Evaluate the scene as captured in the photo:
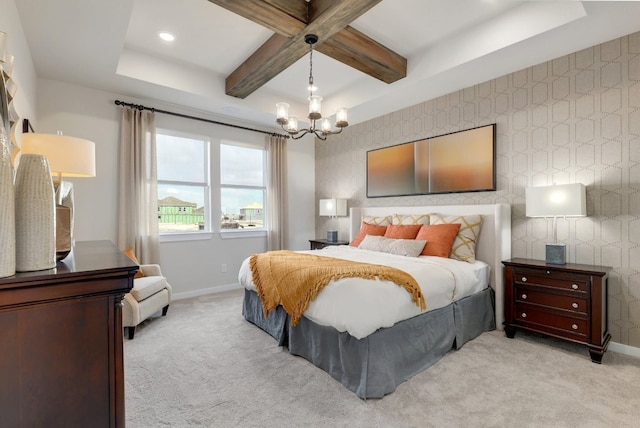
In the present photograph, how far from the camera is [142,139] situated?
12.6 feet

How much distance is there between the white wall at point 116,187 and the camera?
135 inches

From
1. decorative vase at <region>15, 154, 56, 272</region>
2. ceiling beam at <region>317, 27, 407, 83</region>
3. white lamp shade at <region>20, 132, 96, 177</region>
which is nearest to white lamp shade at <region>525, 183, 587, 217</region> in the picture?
ceiling beam at <region>317, 27, 407, 83</region>

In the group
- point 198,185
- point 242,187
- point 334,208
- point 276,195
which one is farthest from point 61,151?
point 334,208

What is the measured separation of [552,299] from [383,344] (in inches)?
68.1

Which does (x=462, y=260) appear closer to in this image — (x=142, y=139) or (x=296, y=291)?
(x=296, y=291)

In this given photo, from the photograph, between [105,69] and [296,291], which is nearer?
[296,291]

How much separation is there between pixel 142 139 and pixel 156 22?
1.51m

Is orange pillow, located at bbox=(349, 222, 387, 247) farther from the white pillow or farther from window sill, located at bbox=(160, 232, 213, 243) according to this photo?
window sill, located at bbox=(160, 232, 213, 243)

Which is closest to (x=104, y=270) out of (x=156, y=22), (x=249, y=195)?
(x=156, y=22)

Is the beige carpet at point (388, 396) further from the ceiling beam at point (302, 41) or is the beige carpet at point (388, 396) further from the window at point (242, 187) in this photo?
the ceiling beam at point (302, 41)

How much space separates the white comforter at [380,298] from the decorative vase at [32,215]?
152 cm

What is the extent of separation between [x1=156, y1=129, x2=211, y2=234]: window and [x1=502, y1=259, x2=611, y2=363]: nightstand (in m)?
4.01

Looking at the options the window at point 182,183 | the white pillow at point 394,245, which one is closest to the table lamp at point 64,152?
the window at point 182,183

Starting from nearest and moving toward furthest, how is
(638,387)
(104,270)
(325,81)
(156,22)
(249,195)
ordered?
(104,270)
(638,387)
(156,22)
(325,81)
(249,195)
